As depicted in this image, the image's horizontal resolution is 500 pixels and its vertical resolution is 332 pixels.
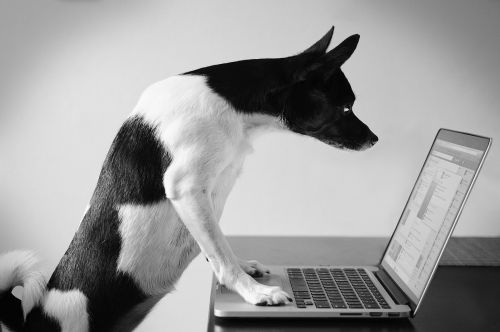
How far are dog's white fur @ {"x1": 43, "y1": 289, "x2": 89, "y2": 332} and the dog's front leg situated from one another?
240mm

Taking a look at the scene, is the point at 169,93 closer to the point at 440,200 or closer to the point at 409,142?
the point at 440,200

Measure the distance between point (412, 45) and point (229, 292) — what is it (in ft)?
3.95

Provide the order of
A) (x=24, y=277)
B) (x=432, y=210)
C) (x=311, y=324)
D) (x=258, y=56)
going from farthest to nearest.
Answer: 1. (x=258, y=56)
2. (x=24, y=277)
3. (x=432, y=210)
4. (x=311, y=324)

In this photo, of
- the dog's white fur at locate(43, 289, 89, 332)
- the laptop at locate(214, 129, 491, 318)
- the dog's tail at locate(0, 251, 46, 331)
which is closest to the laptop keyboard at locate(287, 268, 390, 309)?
the laptop at locate(214, 129, 491, 318)

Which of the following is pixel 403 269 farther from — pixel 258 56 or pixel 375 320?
pixel 258 56

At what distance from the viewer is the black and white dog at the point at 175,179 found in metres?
0.88

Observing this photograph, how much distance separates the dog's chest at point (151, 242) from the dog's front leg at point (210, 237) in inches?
1.7

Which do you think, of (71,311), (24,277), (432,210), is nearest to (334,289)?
(432,210)

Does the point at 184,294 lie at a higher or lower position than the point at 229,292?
lower

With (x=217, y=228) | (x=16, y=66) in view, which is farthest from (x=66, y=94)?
(x=217, y=228)

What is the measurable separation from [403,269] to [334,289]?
0.42 ft

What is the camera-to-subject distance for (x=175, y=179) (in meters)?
0.87

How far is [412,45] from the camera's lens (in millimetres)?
1764

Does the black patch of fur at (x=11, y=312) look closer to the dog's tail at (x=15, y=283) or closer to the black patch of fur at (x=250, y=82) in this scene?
the dog's tail at (x=15, y=283)
